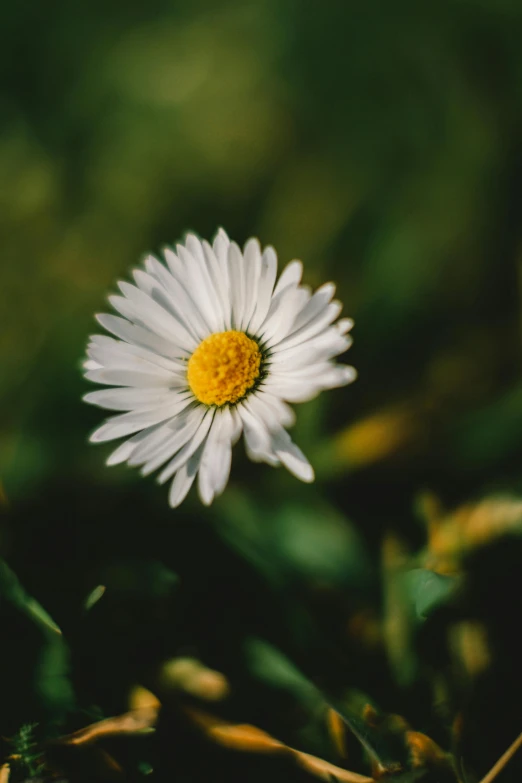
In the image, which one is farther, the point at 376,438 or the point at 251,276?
the point at 376,438

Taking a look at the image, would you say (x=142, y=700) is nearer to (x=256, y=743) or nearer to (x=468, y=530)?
(x=256, y=743)

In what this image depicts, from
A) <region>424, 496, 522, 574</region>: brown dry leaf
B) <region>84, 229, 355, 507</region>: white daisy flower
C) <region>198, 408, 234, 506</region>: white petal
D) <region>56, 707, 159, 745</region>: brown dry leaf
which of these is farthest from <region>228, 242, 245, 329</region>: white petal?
<region>56, 707, 159, 745</region>: brown dry leaf

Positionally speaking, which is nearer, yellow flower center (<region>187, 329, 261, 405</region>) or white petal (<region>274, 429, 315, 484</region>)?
white petal (<region>274, 429, 315, 484</region>)

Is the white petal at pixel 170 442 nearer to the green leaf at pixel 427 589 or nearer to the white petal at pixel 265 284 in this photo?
the white petal at pixel 265 284

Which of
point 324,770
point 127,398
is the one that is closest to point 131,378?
point 127,398

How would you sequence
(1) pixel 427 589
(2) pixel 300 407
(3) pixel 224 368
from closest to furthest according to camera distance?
(1) pixel 427 589 < (3) pixel 224 368 < (2) pixel 300 407

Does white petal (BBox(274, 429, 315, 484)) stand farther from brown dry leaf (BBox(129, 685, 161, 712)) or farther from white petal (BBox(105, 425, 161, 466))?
brown dry leaf (BBox(129, 685, 161, 712))
